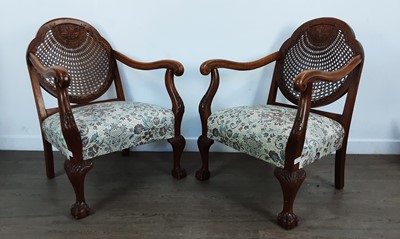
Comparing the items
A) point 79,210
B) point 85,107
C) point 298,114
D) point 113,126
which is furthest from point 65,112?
point 298,114

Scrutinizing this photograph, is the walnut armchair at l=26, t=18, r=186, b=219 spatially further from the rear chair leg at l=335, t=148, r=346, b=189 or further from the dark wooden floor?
the rear chair leg at l=335, t=148, r=346, b=189

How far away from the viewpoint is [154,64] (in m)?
1.80

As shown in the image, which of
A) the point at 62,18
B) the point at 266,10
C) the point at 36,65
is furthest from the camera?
the point at 266,10

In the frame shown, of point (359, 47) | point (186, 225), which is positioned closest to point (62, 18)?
point (186, 225)

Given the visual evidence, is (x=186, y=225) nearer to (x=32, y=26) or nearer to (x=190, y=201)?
(x=190, y=201)

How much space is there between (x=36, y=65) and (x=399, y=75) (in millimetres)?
1954

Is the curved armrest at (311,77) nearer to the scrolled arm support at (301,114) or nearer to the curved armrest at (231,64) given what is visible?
the scrolled arm support at (301,114)

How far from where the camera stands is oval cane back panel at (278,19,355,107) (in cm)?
166

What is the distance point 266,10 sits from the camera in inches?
77.1

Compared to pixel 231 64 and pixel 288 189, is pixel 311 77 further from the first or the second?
pixel 231 64

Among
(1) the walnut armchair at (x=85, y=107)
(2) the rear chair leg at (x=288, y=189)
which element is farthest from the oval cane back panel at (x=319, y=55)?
(1) the walnut armchair at (x=85, y=107)

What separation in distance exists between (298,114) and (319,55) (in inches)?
22.8

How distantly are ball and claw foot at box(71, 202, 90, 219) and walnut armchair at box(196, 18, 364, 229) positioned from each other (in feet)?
1.97

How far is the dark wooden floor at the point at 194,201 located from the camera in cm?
140
